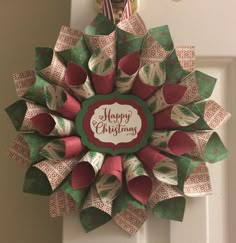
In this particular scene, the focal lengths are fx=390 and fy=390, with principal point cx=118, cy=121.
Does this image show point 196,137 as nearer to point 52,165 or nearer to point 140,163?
point 140,163

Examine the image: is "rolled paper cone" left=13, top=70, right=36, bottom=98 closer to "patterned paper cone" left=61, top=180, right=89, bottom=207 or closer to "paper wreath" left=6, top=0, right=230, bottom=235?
"paper wreath" left=6, top=0, right=230, bottom=235

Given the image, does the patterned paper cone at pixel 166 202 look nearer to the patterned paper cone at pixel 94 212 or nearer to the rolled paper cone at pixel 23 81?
the patterned paper cone at pixel 94 212

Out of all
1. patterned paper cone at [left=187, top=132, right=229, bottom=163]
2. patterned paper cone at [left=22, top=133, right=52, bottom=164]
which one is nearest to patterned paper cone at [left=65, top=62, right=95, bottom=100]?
patterned paper cone at [left=22, top=133, right=52, bottom=164]

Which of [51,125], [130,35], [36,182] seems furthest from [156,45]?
[36,182]

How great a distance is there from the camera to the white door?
2.61ft

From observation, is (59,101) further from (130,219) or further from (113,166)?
(130,219)

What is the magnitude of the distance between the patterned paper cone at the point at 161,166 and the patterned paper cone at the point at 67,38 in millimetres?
275

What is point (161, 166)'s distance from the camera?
75 centimetres

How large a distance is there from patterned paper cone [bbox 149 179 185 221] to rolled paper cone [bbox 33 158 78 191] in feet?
0.56

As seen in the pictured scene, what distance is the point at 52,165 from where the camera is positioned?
76 cm

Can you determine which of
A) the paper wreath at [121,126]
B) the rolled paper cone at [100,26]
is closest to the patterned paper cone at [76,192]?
the paper wreath at [121,126]

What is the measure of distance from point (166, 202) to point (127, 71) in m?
0.27

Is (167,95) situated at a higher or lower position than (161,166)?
higher

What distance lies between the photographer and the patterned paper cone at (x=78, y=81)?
30.1 inches
